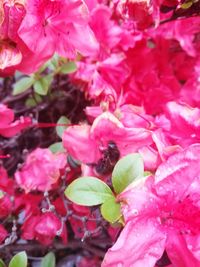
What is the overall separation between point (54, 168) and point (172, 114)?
21cm

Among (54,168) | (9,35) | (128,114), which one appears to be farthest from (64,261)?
(9,35)

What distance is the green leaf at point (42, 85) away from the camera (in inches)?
42.4

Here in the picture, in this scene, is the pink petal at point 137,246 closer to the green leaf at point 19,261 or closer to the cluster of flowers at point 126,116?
the cluster of flowers at point 126,116

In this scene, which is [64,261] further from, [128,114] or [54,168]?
[128,114]

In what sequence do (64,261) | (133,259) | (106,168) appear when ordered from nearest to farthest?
(133,259), (106,168), (64,261)

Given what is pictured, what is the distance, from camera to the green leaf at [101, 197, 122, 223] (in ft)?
2.52

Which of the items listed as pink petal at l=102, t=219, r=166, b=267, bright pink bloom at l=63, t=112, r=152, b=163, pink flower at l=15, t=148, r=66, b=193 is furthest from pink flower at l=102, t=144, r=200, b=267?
pink flower at l=15, t=148, r=66, b=193

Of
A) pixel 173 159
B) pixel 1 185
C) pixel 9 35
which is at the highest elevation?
pixel 9 35

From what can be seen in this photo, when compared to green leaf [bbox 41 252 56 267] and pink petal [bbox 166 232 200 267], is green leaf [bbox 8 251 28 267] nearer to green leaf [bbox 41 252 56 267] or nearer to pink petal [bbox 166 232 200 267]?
green leaf [bbox 41 252 56 267]

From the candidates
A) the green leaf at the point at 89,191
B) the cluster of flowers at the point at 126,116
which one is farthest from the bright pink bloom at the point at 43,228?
the green leaf at the point at 89,191

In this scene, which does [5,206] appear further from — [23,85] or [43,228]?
[23,85]

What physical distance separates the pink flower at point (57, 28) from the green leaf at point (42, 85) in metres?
0.22

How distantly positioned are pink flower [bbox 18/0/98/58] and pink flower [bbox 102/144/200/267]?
236mm

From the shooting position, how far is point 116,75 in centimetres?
105
